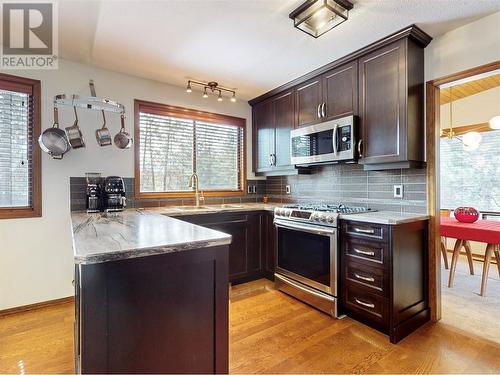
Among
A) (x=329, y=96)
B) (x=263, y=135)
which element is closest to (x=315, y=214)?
(x=329, y=96)

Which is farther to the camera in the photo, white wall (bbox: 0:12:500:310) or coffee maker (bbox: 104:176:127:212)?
coffee maker (bbox: 104:176:127:212)

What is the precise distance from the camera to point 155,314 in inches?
42.6

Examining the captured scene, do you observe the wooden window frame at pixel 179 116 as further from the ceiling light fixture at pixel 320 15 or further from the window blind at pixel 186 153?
the ceiling light fixture at pixel 320 15

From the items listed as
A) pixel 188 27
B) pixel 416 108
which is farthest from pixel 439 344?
pixel 188 27

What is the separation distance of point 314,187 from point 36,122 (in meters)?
2.96

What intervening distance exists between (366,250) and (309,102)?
1691mm

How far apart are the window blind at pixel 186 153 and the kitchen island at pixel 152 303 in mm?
1885

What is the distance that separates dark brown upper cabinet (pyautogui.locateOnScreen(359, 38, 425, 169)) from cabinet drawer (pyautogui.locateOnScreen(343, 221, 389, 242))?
0.58m

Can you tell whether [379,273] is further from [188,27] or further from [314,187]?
[188,27]

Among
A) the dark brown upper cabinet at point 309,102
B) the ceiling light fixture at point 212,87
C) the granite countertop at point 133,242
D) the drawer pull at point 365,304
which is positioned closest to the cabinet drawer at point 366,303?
the drawer pull at point 365,304

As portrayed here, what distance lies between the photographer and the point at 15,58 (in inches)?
93.1

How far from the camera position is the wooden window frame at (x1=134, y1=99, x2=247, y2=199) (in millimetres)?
2959

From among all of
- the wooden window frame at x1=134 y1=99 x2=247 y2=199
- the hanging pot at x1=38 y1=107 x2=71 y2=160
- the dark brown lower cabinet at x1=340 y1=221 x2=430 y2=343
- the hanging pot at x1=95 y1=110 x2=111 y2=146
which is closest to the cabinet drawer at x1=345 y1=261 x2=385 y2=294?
the dark brown lower cabinet at x1=340 y1=221 x2=430 y2=343

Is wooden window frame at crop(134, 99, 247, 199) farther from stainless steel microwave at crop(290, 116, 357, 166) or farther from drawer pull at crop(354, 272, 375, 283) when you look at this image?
drawer pull at crop(354, 272, 375, 283)
